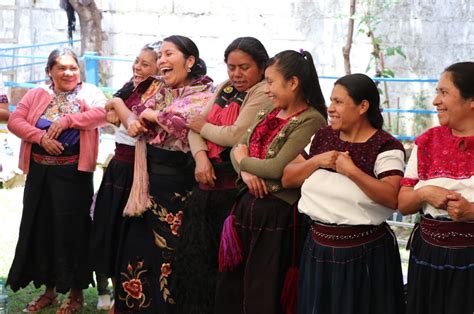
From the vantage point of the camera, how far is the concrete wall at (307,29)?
10.1 m

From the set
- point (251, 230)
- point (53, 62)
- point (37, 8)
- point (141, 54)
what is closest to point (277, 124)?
point (251, 230)

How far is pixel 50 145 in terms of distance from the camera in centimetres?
551

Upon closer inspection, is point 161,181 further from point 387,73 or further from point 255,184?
point 387,73

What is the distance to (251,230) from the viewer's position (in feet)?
14.3

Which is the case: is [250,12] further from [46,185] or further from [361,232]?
[361,232]

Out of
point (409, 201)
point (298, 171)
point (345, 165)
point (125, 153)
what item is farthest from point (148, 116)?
point (409, 201)

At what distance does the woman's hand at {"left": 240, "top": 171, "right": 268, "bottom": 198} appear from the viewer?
13.9 ft

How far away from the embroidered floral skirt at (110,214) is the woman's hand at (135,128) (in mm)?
401

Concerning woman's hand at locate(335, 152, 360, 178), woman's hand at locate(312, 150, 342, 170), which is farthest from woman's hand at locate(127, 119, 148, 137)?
woman's hand at locate(335, 152, 360, 178)

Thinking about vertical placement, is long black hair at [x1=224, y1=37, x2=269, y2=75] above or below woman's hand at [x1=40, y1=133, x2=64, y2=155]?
above

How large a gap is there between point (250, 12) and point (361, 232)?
744 centimetres

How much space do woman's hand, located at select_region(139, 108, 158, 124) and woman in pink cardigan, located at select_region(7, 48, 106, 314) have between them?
70 centimetres

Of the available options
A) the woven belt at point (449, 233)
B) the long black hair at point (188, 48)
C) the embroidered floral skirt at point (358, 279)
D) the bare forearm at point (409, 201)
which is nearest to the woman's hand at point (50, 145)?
the long black hair at point (188, 48)

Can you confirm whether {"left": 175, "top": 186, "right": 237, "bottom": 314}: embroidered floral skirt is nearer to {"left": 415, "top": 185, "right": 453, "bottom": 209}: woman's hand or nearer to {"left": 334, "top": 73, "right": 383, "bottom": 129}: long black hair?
{"left": 334, "top": 73, "right": 383, "bottom": 129}: long black hair
